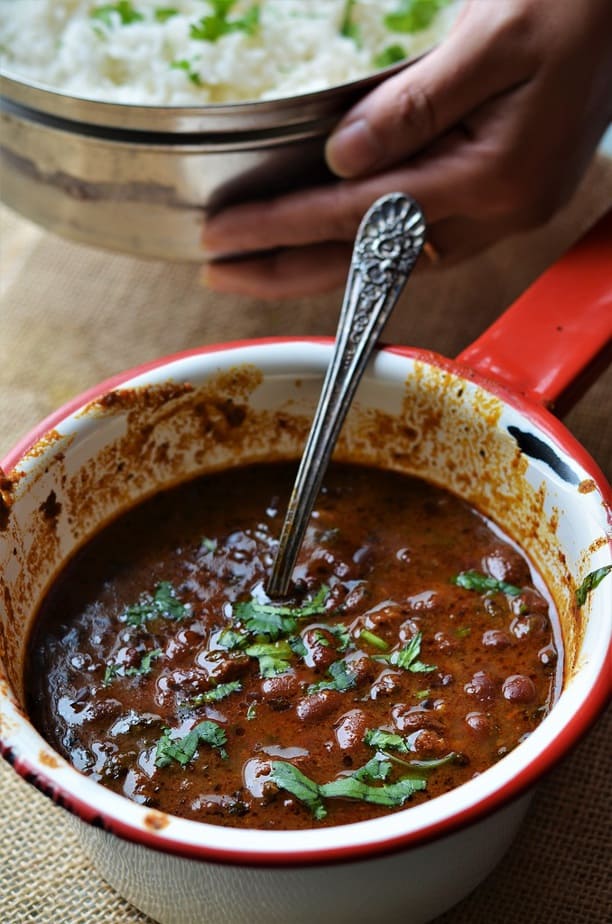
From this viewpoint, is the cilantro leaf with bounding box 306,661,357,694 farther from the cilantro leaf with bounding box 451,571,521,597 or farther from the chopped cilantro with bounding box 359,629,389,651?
the cilantro leaf with bounding box 451,571,521,597

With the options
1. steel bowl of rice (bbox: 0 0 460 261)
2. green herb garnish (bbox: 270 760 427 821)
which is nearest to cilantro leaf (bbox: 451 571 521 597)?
green herb garnish (bbox: 270 760 427 821)

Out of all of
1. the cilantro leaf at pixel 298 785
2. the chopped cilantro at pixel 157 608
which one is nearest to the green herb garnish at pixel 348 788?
the cilantro leaf at pixel 298 785

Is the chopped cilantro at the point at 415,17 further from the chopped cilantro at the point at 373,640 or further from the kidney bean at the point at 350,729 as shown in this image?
the kidney bean at the point at 350,729

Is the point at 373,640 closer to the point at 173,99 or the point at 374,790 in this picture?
the point at 374,790

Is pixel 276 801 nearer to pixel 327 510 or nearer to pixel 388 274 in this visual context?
pixel 327 510

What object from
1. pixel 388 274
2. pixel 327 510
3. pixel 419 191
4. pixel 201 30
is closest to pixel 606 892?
pixel 327 510

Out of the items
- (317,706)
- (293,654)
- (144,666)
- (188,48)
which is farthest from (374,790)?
(188,48)
